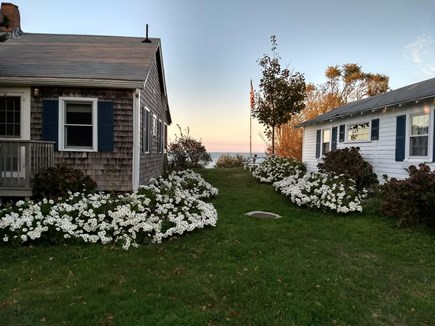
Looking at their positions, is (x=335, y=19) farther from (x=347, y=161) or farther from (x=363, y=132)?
(x=347, y=161)

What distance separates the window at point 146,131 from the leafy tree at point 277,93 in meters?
10.3

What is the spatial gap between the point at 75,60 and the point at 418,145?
1011 centimetres

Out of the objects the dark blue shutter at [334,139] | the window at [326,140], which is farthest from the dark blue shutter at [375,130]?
the window at [326,140]

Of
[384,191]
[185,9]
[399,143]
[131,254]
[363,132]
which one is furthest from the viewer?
[185,9]

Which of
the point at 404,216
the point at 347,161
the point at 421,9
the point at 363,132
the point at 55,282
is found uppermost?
the point at 421,9

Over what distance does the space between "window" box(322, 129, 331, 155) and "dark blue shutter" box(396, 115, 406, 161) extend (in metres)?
5.11

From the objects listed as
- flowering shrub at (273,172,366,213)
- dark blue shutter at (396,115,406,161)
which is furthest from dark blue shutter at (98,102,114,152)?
dark blue shutter at (396,115,406,161)

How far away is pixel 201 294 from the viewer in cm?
434

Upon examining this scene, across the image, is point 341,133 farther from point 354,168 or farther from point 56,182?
point 56,182

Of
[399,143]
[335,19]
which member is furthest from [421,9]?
[399,143]

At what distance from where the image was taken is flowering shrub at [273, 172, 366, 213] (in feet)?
30.0

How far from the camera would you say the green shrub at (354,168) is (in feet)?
38.2

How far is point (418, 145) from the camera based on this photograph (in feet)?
32.6

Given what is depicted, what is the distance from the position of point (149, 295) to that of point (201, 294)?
64 centimetres
